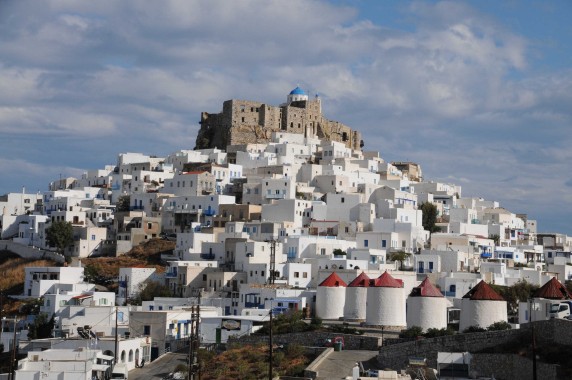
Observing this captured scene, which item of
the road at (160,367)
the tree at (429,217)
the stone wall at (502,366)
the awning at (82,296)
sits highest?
the tree at (429,217)

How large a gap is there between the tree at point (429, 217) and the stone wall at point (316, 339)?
2710 cm

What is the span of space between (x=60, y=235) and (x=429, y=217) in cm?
2314

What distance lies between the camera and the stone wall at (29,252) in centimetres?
6771

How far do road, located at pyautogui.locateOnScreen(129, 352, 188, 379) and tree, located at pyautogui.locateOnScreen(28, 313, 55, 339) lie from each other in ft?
27.9

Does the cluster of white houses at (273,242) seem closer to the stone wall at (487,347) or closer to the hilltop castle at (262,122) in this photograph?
the hilltop castle at (262,122)

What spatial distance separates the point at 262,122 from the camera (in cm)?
8669

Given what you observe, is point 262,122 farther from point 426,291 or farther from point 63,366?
point 63,366

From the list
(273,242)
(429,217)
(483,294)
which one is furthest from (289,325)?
(429,217)

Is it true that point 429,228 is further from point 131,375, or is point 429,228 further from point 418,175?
point 131,375

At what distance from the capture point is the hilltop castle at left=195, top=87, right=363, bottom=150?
86188 millimetres

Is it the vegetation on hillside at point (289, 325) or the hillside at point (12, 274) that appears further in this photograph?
the hillside at point (12, 274)

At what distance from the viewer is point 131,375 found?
43906 mm

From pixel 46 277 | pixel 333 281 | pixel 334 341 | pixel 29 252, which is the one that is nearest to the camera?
pixel 334 341

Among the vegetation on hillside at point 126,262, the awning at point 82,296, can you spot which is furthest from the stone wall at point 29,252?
the awning at point 82,296
